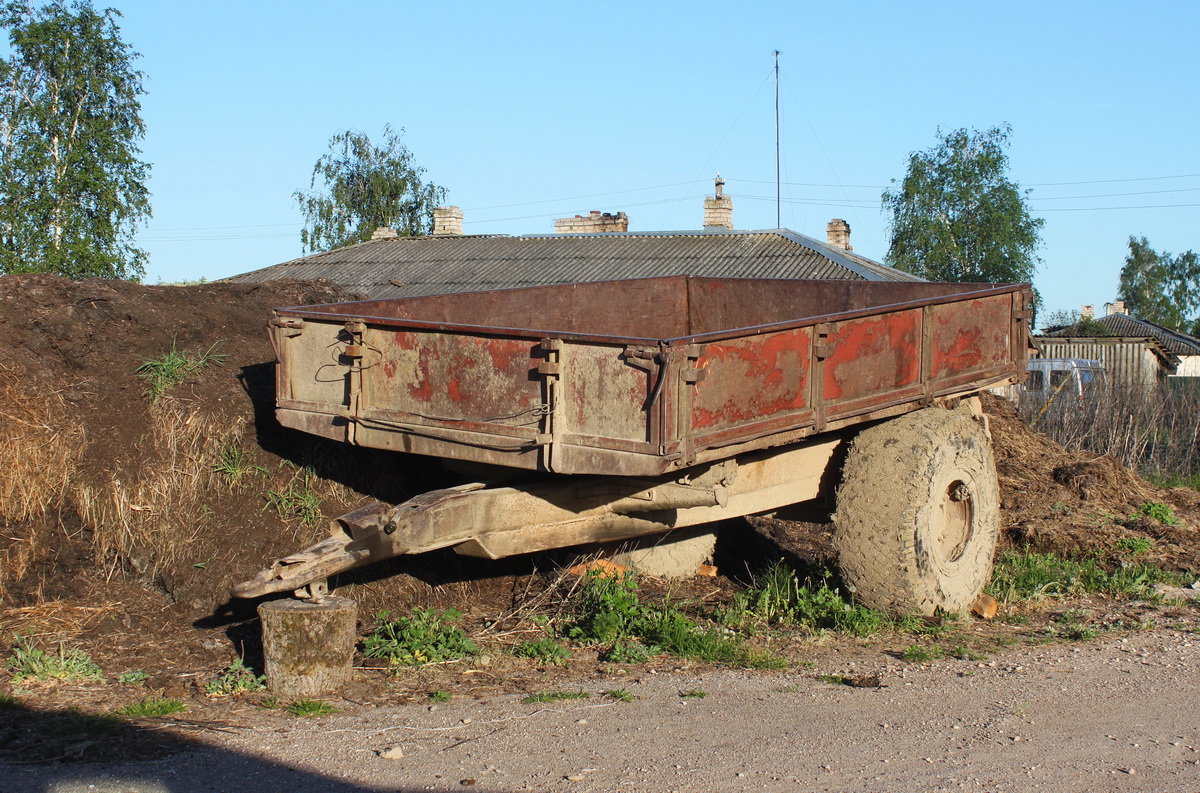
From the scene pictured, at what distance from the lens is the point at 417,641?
16.0 ft

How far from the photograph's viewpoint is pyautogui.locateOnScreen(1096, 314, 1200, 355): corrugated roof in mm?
39781

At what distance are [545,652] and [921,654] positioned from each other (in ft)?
5.60

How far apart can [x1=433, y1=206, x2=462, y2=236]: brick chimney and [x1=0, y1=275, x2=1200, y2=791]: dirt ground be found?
63.8 feet

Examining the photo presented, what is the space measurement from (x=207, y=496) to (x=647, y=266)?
14.1m

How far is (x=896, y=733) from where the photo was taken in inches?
155

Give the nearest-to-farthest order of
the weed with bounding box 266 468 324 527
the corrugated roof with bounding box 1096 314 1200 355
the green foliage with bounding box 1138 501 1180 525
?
the weed with bounding box 266 468 324 527 < the green foliage with bounding box 1138 501 1180 525 < the corrugated roof with bounding box 1096 314 1200 355

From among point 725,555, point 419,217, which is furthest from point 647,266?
point 419,217

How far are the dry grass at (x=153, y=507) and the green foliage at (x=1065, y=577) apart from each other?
4394 millimetres

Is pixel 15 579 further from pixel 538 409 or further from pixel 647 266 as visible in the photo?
pixel 647 266

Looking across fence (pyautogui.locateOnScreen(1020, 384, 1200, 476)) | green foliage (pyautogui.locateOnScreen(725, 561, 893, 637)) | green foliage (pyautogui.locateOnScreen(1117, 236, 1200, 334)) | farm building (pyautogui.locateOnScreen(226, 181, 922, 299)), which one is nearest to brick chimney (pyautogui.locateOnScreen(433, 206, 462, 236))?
farm building (pyautogui.locateOnScreen(226, 181, 922, 299))

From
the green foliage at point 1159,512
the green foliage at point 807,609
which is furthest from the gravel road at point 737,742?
the green foliage at point 1159,512

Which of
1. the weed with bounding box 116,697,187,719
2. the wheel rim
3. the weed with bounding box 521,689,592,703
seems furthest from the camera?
the wheel rim

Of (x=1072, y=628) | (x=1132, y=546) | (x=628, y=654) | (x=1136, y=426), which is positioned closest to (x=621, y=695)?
(x=628, y=654)

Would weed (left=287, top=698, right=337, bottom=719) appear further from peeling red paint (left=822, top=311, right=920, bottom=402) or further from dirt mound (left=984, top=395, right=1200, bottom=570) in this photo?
dirt mound (left=984, top=395, right=1200, bottom=570)
